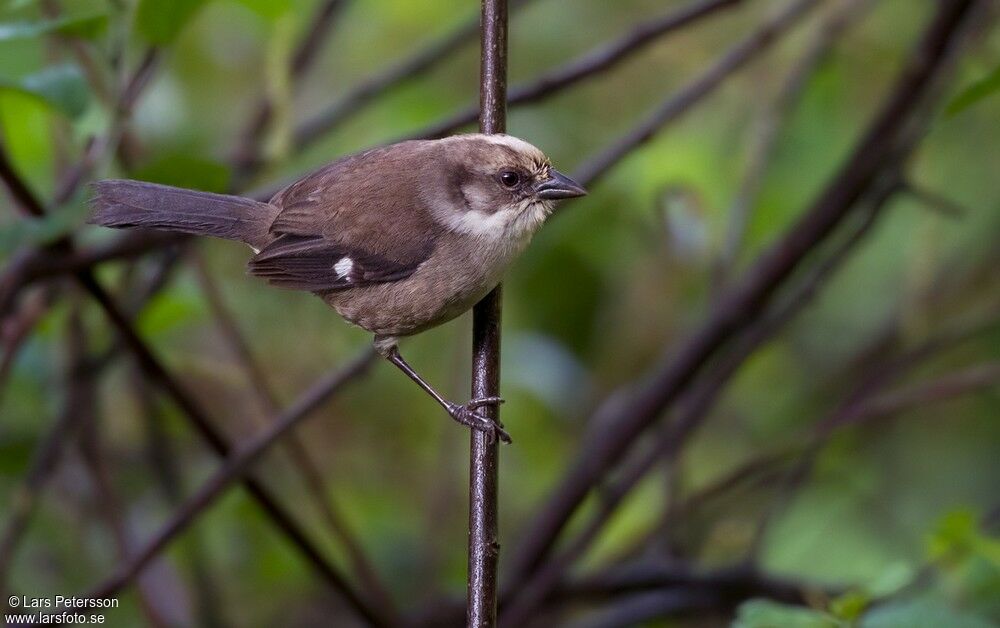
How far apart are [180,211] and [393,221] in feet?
1.91

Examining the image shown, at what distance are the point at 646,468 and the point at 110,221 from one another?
1.96 meters

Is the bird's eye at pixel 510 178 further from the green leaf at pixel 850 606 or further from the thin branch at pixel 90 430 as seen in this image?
the thin branch at pixel 90 430

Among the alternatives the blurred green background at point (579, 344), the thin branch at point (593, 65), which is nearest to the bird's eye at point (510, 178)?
the thin branch at point (593, 65)

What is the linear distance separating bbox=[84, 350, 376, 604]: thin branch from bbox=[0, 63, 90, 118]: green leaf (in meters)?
1.16

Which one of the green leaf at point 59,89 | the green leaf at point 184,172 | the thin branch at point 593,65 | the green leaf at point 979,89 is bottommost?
the green leaf at point 979,89

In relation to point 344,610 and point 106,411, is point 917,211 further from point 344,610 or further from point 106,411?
point 106,411

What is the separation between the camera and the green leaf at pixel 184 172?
10.1 ft

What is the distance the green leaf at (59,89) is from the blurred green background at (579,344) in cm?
94

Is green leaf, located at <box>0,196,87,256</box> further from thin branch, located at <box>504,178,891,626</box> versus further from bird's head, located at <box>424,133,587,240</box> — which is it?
thin branch, located at <box>504,178,891,626</box>

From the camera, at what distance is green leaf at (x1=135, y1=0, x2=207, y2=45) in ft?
8.95

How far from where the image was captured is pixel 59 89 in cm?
279

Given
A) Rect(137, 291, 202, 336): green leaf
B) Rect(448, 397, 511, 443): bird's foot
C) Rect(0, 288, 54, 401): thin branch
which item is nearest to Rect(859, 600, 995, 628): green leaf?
Rect(448, 397, 511, 443): bird's foot

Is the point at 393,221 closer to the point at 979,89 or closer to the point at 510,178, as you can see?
the point at 510,178

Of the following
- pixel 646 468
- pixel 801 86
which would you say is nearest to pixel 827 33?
pixel 801 86
